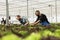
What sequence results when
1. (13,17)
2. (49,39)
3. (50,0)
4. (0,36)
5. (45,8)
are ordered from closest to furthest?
(49,39) → (0,36) → (50,0) → (45,8) → (13,17)

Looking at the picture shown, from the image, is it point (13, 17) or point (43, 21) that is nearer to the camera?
point (43, 21)

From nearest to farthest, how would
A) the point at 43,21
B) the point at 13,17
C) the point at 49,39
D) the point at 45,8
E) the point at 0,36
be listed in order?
the point at 49,39 < the point at 0,36 < the point at 43,21 < the point at 45,8 < the point at 13,17

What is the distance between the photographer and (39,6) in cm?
3938

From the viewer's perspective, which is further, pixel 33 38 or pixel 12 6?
pixel 12 6

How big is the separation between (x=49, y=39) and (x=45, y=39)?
0.10ft

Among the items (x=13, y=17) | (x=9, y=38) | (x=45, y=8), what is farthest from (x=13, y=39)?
(x=13, y=17)

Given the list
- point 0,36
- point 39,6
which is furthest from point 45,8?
point 0,36

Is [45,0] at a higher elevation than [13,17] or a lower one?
higher

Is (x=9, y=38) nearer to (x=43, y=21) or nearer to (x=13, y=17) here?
(x=43, y=21)

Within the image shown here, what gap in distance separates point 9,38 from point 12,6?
3621 cm

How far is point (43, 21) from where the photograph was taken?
7.30 m

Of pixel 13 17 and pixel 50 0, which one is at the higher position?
pixel 50 0

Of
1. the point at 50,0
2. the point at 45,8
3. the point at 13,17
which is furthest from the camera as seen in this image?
the point at 13,17

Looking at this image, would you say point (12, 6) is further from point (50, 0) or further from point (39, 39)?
point (39, 39)
